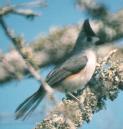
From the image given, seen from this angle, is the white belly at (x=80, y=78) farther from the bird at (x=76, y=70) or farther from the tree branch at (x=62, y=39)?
the tree branch at (x=62, y=39)

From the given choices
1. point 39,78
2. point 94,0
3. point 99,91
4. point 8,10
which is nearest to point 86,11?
point 94,0

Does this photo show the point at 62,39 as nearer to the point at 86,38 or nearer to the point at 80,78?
the point at 86,38

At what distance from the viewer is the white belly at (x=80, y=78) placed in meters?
2.71

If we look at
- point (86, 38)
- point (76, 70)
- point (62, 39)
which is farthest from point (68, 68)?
point (62, 39)

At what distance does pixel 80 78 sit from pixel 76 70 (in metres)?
0.18

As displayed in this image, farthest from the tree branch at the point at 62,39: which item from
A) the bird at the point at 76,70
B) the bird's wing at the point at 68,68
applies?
the bird's wing at the point at 68,68

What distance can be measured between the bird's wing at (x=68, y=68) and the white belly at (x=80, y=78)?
3 centimetres

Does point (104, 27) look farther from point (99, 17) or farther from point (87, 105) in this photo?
point (87, 105)

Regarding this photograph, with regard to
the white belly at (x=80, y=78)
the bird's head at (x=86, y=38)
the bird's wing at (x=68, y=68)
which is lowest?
the white belly at (x=80, y=78)

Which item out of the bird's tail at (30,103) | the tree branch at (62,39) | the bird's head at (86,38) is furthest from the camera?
the tree branch at (62,39)

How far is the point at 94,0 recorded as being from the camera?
10.9 ft

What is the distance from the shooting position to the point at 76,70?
3.20m

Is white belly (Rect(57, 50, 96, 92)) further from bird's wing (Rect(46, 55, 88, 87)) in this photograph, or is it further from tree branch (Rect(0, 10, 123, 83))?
tree branch (Rect(0, 10, 123, 83))

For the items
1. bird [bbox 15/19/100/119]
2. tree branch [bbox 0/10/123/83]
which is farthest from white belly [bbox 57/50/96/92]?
tree branch [bbox 0/10/123/83]
